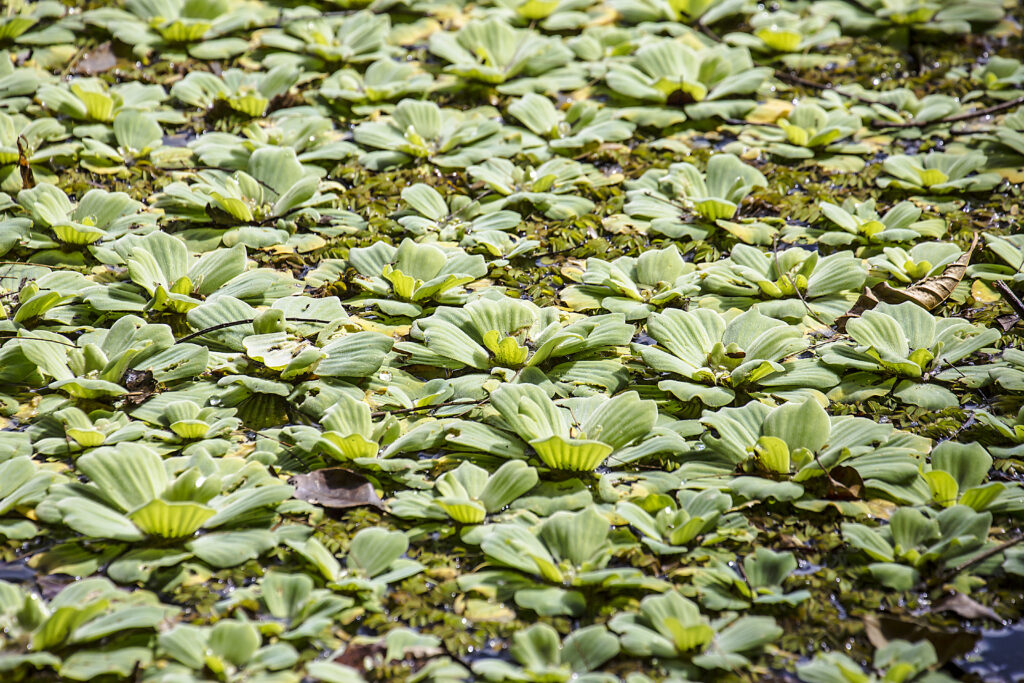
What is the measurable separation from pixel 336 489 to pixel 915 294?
1593 millimetres

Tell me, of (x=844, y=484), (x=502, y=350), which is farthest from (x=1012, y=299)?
(x=502, y=350)

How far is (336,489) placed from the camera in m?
1.84

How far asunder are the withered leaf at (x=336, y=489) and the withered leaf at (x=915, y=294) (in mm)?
1305

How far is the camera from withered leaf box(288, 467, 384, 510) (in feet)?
5.94

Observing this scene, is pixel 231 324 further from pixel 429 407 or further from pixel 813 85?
pixel 813 85

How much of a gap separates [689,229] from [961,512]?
1274 millimetres

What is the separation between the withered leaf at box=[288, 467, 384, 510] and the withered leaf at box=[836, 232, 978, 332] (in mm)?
1305

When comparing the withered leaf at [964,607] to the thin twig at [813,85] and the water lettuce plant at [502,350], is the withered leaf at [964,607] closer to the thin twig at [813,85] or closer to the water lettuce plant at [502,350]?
the water lettuce plant at [502,350]

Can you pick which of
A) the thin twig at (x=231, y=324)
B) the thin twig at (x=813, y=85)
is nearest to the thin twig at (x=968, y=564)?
the thin twig at (x=231, y=324)

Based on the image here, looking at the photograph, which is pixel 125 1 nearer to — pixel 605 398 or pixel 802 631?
pixel 605 398

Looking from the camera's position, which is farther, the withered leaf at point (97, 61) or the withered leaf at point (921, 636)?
the withered leaf at point (97, 61)

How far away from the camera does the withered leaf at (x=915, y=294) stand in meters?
2.41

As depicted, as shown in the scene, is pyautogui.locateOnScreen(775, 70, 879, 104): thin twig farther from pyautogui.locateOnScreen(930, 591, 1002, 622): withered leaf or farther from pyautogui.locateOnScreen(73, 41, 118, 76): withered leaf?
pyautogui.locateOnScreen(73, 41, 118, 76): withered leaf

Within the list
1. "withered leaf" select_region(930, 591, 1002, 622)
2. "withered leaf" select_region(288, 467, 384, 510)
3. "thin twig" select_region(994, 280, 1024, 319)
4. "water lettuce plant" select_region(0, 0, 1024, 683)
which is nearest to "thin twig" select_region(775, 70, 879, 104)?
"water lettuce plant" select_region(0, 0, 1024, 683)
